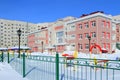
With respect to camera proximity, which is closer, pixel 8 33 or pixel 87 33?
pixel 87 33

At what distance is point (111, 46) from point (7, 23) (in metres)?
72.6

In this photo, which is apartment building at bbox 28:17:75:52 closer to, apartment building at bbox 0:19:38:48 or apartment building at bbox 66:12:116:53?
apartment building at bbox 66:12:116:53

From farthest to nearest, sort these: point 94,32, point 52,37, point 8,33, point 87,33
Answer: point 8,33, point 52,37, point 87,33, point 94,32

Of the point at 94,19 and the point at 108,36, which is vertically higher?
the point at 94,19

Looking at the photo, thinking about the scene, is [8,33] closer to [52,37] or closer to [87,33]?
[52,37]

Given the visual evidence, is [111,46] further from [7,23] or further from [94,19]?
[7,23]

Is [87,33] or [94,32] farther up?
[94,32]

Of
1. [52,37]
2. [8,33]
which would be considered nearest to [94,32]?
[52,37]

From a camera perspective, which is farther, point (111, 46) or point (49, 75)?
point (111, 46)

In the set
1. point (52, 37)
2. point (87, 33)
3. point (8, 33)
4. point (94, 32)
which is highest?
point (8, 33)

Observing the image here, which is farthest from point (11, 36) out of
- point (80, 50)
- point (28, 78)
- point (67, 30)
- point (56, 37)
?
point (28, 78)

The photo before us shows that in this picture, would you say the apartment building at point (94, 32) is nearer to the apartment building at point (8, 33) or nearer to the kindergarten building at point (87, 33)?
the kindergarten building at point (87, 33)

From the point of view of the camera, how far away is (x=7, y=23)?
4102 inches

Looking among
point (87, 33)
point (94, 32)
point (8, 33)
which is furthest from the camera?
point (8, 33)
